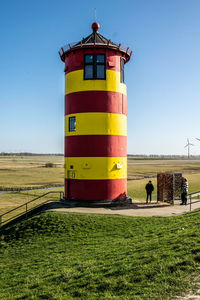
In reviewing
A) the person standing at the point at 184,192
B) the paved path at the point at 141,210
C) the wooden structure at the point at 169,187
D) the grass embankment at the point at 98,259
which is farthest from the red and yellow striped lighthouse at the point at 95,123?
the person standing at the point at 184,192

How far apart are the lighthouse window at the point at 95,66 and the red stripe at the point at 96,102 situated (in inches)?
46.7

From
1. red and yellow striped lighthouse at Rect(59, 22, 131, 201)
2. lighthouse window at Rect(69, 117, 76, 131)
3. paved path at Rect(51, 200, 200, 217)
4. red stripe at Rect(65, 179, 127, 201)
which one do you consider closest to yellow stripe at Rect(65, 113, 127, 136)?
red and yellow striped lighthouse at Rect(59, 22, 131, 201)

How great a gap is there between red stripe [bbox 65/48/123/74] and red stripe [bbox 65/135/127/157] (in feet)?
15.6

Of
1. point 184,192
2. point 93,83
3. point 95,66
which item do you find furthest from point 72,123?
point 184,192

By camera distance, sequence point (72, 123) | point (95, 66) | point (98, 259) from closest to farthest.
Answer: point (98, 259) < point (95, 66) < point (72, 123)

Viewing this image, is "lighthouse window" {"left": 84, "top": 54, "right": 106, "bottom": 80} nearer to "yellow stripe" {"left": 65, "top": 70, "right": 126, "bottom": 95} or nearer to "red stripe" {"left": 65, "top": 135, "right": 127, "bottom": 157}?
"yellow stripe" {"left": 65, "top": 70, "right": 126, "bottom": 95}

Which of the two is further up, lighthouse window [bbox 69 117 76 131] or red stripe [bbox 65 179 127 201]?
Answer: lighthouse window [bbox 69 117 76 131]

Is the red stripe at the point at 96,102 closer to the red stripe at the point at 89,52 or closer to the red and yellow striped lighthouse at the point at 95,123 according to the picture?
the red and yellow striped lighthouse at the point at 95,123

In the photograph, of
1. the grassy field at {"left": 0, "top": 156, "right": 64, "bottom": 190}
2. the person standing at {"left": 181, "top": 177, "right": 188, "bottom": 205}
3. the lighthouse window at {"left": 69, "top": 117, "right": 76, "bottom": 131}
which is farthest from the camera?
the grassy field at {"left": 0, "top": 156, "right": 64, "bottom": 190}

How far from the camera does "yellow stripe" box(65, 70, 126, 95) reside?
58.1ft

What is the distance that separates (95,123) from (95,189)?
4336 mm

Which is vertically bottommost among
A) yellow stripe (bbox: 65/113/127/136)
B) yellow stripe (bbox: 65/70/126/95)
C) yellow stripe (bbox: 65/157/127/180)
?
yellow stripe (bbox: 65/157/127/180)

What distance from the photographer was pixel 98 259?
887cm

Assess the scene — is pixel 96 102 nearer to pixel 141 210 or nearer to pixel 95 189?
pixel 95 189
